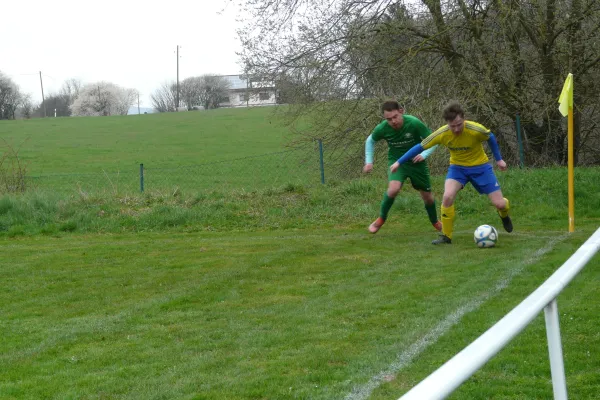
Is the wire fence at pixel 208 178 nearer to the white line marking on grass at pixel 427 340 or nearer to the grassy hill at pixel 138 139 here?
the grassy hill at pixel 138 139

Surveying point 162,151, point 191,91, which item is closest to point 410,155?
point 162,151

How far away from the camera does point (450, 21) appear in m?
17.1

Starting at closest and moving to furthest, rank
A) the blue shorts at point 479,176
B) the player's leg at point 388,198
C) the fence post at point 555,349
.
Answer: the fence post at point 555,349
the blue shorts at point 479,176
the player's leg at point 388,198

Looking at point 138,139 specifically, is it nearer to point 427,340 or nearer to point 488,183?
point 488,183

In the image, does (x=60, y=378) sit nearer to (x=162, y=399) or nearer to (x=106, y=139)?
(x=162, y=399)

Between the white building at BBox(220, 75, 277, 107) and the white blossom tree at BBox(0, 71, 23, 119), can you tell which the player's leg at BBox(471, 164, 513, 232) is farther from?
the white blossom tree at BBox(0, 71, 23, 119)

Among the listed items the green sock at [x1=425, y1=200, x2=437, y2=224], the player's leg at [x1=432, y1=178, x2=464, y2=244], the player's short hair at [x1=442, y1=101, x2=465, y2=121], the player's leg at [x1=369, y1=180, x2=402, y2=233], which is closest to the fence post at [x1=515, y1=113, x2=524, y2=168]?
the green sock at [x1=425, y1=200, x2=437, y2=224]

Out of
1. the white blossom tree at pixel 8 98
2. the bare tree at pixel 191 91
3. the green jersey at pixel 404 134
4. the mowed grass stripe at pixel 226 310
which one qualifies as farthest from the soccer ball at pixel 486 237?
the white blossom tree at pixel 8 98

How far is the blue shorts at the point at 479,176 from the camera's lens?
9805mm

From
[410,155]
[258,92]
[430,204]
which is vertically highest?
[258,92]

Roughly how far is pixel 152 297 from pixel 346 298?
6.82ft

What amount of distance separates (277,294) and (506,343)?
5847mm

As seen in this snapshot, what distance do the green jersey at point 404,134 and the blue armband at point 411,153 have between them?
550mm

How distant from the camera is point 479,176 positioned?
9.84 meters
